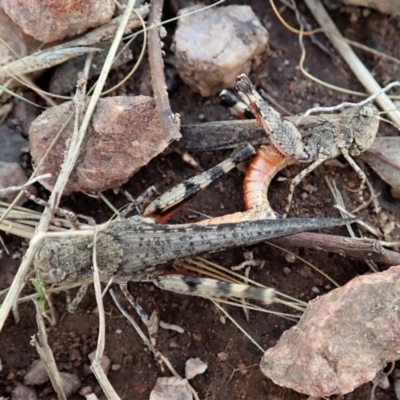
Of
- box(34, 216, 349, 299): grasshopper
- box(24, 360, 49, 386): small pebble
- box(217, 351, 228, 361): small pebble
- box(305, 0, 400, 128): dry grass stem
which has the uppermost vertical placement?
box(305, 0, 400, 128): dry grass stem

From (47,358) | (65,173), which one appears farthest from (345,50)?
(47,358)

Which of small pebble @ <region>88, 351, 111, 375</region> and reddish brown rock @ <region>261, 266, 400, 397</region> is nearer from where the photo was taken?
reddish brown rock @ <region>261, 266, 400, 397</region>

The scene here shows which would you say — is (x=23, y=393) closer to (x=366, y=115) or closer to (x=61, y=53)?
(x=61, y=53)

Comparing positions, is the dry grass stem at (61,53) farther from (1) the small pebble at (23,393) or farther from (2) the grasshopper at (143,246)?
(1) the small pebble at (23,393)

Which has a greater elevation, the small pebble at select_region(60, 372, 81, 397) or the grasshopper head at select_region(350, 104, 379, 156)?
the grasshopper head at select_region(350, 104, 379, 156)

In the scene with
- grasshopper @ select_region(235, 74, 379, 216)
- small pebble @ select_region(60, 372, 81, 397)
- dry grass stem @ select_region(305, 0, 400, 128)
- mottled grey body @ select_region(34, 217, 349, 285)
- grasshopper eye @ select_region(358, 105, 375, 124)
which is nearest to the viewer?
mottled grey body @ select_region(34, 217, 349, 285)

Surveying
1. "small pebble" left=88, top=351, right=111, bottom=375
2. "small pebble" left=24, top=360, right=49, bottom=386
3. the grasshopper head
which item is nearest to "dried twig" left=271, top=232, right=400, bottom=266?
the grasshopper head

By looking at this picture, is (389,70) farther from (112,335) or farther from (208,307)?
(112,335)

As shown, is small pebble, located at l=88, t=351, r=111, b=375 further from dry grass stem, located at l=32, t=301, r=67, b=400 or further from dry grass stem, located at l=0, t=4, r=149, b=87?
dry grass stem, located at l=0, t=4, r=149, b=87
